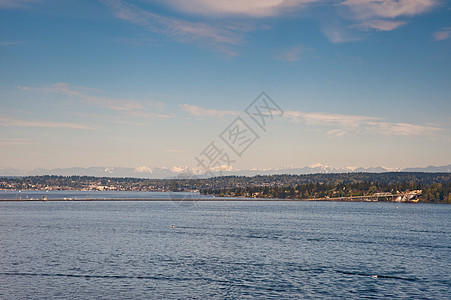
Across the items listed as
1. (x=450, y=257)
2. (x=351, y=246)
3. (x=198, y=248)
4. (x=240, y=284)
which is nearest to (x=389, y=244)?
(x=351, y=246)

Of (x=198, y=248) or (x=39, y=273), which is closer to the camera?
(x=39, y=273)

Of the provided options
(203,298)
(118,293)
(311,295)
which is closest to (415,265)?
(311,295)

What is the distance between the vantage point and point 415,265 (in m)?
69.8

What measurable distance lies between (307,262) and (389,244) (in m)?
32.7

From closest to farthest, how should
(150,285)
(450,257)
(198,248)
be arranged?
(150,285) → (450,257) → (198,248)

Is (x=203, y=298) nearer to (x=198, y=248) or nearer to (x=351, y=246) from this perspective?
(x=198, y=248)

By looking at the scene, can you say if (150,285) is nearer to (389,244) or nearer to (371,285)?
(371,285)

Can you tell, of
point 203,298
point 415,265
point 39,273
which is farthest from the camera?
point 415,265

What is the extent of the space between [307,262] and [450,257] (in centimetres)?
2775

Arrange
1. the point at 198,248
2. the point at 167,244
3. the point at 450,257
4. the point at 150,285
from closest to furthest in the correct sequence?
1. the point at 150,285
2. the point at 450,257
3. the point at 198,248
4. the point at 167,244

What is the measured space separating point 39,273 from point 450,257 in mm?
66868

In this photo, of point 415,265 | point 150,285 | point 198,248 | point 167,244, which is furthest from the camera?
point 167,244

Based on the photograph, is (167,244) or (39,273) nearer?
(39,273)

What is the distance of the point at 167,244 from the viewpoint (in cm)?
9188
